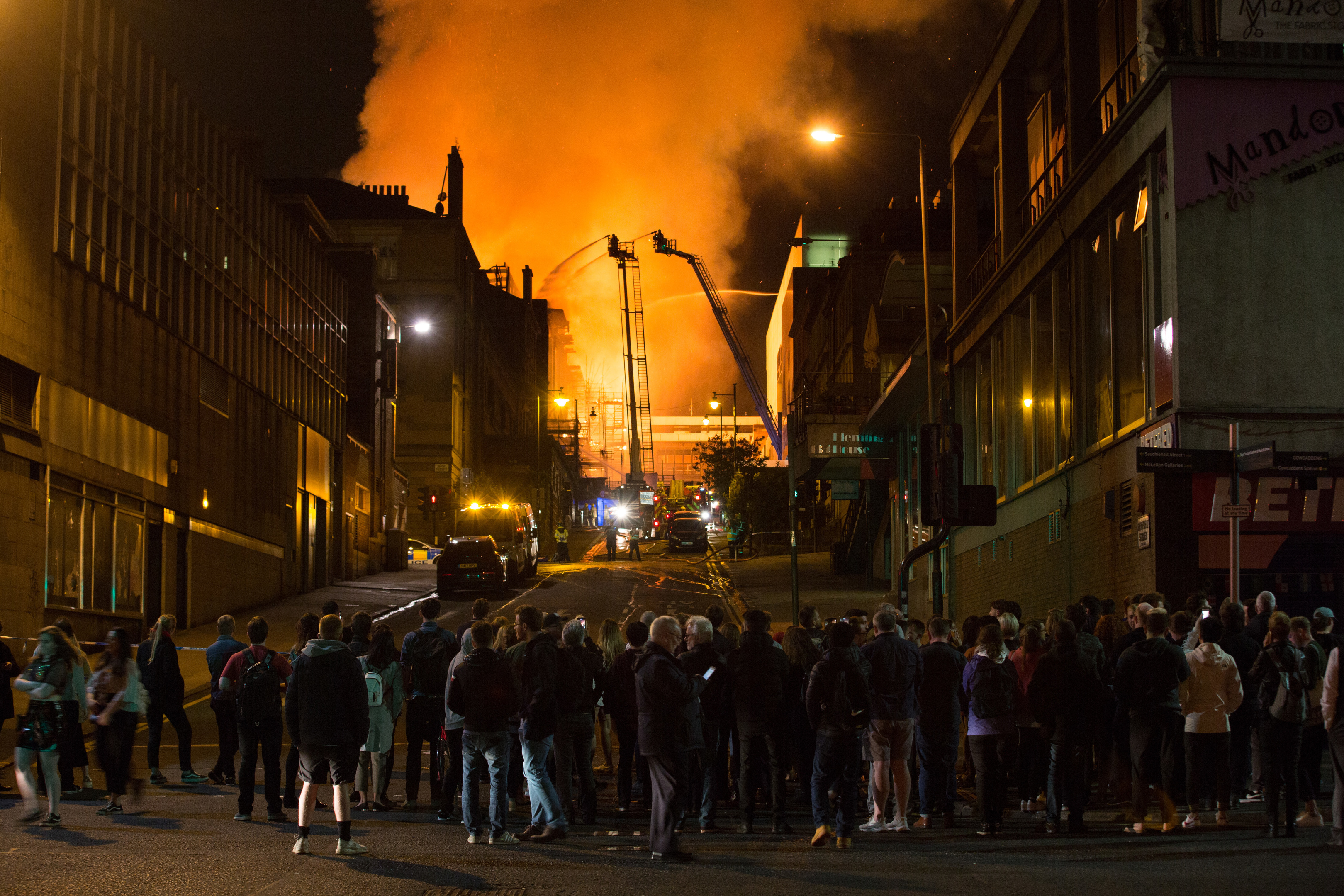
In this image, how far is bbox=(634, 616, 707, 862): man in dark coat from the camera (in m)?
10.0

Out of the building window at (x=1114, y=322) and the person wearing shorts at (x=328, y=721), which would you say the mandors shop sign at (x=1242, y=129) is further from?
the person wearing shorts at (x=328, y=721)

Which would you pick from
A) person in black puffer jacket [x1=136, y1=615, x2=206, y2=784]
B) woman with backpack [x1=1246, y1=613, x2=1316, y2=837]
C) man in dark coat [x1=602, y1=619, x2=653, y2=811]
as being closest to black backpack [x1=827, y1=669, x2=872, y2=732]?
man in dark coat [x1=602, y1=619, x2=653, y2=811]

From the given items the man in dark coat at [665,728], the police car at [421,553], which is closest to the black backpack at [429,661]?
the man in dark coat at [665,728]

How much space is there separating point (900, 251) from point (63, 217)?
22493 mm

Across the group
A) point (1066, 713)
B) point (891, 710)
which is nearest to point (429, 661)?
point (891, 710)

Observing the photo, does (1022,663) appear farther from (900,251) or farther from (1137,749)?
(900,251)

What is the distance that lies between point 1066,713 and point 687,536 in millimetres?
55513

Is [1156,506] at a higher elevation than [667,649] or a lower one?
higher

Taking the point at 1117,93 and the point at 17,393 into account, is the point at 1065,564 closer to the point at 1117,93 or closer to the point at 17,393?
the point at 1117,93

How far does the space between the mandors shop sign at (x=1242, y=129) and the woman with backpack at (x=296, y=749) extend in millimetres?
11896

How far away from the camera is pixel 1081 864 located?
9.65m

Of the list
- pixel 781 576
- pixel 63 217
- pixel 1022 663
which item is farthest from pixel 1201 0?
pixel 781 576

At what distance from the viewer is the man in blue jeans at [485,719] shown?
10656mm

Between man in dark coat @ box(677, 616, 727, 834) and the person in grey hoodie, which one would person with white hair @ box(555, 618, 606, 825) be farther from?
the person in grey hoodie
